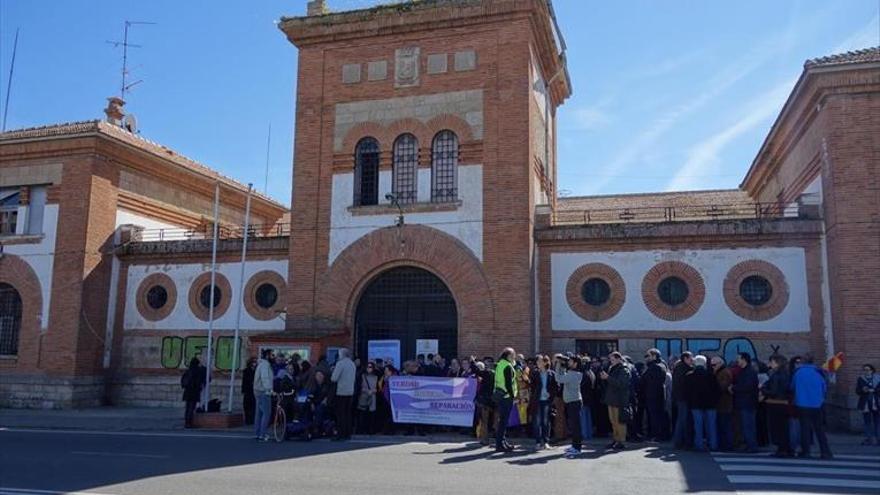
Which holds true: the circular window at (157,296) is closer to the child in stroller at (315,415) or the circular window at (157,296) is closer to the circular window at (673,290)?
the child in stroller at (315,415)

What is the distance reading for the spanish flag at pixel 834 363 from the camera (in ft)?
50.9

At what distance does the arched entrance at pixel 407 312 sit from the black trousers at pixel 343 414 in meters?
4.37

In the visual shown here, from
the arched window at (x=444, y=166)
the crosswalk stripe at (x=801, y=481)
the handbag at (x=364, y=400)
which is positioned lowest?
the crosswalk stripe at (x=801, y=481)

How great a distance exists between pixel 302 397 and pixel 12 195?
47.6ft

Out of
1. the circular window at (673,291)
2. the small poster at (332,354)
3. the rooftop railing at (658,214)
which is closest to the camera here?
the circular window at (673,291)

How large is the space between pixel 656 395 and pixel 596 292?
4964 millimetres

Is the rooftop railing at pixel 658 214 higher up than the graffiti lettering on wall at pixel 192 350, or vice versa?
the rooftop railing at pixel 658 214

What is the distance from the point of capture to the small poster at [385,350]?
1912cm

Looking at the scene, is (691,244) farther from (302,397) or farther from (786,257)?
(302,397)

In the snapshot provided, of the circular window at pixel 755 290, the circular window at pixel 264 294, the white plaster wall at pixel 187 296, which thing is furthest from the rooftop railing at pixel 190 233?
the circular window at pixel 755 290

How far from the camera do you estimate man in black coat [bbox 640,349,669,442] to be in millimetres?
14180

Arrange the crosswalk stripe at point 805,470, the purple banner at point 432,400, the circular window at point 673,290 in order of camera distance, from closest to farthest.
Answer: the crosswalk stripe at point 805,470, the purple banner at point 432,400, the circular window at point 673,290

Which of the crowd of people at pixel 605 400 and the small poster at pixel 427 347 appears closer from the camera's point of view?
the crowd of people at pixel 605 400

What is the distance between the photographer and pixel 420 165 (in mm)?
19734
